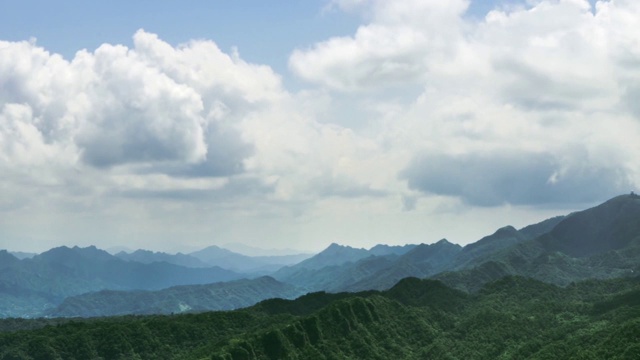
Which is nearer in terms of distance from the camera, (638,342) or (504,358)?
(638,342)

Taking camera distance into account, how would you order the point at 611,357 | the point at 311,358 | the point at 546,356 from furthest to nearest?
1. the point at 311,358
2. the point at 546,356
3. the point at 611,357

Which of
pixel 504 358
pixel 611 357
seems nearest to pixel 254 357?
pixel 504 358

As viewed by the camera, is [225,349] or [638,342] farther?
[225,349]

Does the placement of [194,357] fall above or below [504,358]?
above

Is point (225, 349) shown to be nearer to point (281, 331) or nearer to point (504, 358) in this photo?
point (281, 331)

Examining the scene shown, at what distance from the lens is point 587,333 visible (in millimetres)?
196375

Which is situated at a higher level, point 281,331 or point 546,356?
point 281,331

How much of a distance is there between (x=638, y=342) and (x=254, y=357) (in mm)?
106300

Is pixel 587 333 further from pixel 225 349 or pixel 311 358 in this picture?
pixel 225 349

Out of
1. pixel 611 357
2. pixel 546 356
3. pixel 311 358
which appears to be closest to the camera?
pixel 611 357

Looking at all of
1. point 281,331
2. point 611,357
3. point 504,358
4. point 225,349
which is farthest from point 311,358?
point 611,357

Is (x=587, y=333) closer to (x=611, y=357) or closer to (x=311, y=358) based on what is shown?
(x=611, y=357)

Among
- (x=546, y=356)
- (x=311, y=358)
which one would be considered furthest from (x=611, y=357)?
(x=311, y=358)

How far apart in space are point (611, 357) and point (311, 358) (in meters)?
88.4
